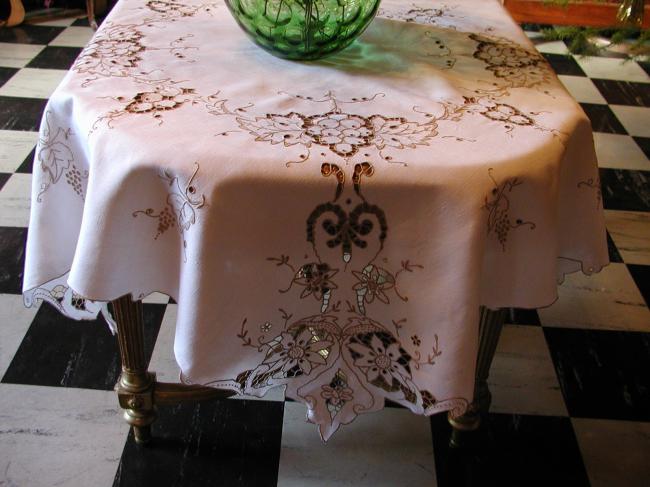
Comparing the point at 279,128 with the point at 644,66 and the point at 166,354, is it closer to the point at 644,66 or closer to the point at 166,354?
the point at 166,354

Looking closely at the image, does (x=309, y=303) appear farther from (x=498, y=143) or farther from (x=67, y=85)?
(x=67, y=85)

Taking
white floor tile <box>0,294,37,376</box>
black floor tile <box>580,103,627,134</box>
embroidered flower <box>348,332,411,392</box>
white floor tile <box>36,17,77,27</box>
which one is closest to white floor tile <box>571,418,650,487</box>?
embroidered flower <box>348,332,411,392</box>

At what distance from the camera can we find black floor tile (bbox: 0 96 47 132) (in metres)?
2.19

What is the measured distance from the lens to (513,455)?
4.09 ft

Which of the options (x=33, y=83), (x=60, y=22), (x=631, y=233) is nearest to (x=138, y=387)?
(x=631, y=233)

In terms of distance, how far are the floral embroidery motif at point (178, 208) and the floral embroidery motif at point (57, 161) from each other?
0.20 meters

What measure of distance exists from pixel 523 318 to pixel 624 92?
1.57 meters

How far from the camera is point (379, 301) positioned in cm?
86

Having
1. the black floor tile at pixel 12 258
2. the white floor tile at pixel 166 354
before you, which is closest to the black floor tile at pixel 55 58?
the black floor tile at pixel 12 258

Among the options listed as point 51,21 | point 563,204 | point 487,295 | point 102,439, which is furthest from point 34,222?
point 51,21

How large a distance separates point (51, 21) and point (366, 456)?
2647 mm

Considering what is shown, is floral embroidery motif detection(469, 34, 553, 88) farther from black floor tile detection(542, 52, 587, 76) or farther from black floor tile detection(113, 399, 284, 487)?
black floor tile detection(542, 52, 587, 76)

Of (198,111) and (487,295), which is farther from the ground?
(198,111)

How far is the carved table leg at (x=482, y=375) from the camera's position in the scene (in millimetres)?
1044
